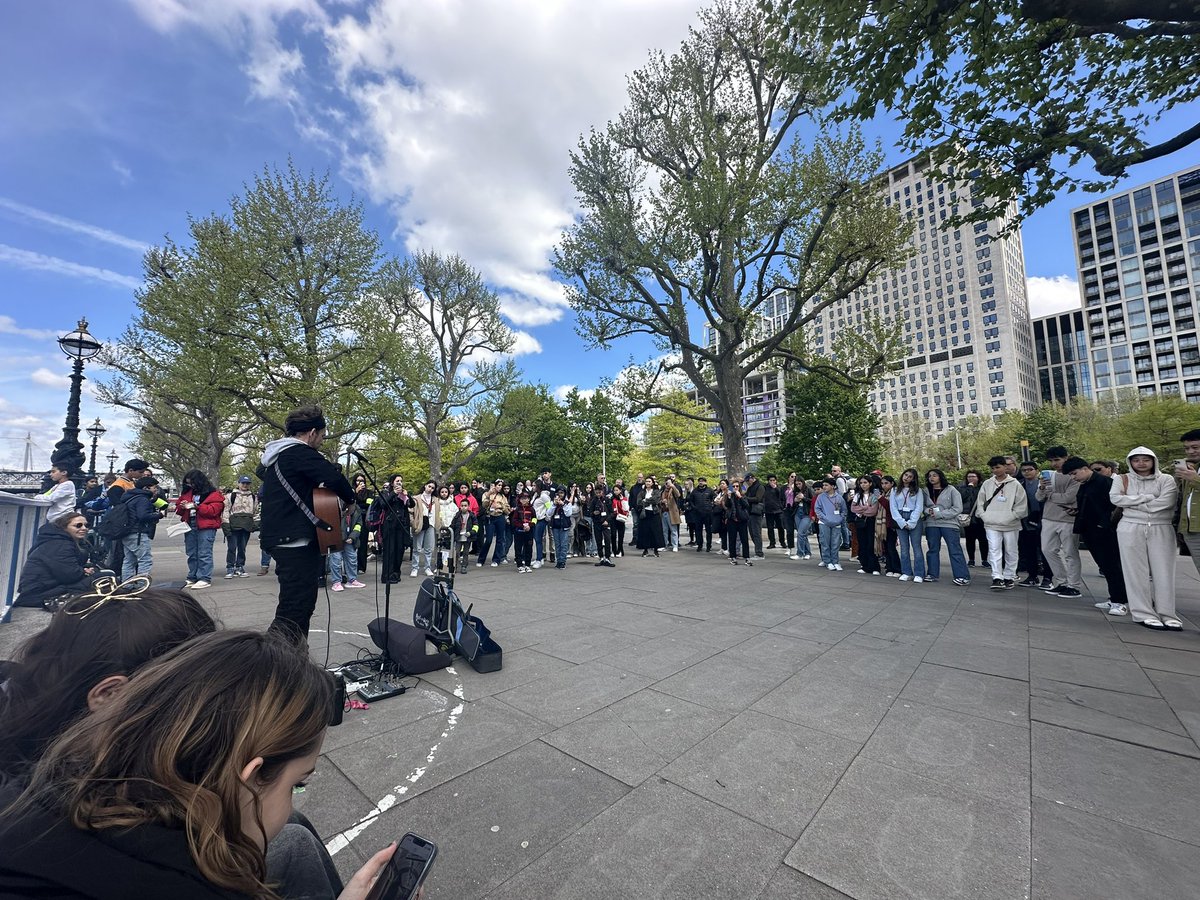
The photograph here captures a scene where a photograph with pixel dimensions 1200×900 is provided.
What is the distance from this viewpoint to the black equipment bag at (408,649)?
444 centimetres

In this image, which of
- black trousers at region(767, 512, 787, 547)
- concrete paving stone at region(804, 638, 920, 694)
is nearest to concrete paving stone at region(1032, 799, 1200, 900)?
concrete paving stone at region(804, 638, 920, 694)

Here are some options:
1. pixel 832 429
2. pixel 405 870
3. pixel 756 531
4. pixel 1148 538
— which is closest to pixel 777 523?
pixel 756 531

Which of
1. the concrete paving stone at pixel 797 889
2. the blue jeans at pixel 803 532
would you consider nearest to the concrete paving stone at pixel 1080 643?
the concrete paving stone at pixel 797 889

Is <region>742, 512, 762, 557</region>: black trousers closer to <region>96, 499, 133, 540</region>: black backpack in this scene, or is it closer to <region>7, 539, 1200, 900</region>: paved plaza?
<region>7, 539, 1200, 900</region>: paved plaza

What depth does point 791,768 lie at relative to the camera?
2.87 m

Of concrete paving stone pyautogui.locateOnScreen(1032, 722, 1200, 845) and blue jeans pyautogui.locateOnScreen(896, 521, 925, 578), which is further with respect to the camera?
blue jeans pyautogui.locateOnScreen(896, 521, 925, 578)

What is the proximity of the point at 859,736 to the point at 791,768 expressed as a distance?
0.72 m

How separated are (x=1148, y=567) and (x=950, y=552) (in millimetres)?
2737

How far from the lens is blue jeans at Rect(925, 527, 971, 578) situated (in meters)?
8.89

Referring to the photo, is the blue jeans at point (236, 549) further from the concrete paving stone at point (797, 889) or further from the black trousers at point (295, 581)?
the concrete paving stone at point (797, 889)

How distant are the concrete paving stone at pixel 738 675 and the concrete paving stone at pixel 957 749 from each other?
92cm

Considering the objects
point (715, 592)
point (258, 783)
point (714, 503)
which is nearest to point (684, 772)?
point (258, 783)

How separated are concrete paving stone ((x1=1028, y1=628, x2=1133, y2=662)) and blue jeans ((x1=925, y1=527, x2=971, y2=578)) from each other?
3.01m

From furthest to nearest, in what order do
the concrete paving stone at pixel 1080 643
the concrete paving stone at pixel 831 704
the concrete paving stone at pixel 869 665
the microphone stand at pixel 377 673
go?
the concrete paving stone at pixel 1080 643
the concrete paving stone at pixel 869 665
the microphone stand at pixel 377 673
the concrete paving stone at pixel 831 704
